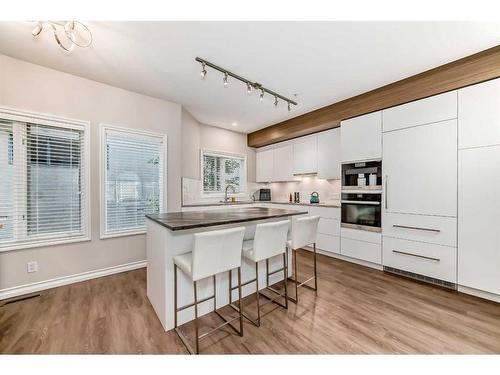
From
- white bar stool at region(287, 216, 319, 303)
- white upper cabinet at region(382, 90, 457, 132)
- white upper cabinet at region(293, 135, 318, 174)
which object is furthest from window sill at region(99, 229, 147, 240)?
white upper cabinet at region(382, 90, 457, 132)

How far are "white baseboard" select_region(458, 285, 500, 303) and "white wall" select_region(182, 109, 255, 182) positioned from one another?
4367 millimetres

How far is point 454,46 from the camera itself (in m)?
2.13

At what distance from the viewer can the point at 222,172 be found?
5.27 metres

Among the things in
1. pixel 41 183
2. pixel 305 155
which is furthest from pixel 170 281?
pixel 305 155

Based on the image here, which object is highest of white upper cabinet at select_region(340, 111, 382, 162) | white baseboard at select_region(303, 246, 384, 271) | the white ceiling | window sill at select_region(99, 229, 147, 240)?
the white ceiling

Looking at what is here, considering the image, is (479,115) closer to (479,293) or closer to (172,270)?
(479,293)

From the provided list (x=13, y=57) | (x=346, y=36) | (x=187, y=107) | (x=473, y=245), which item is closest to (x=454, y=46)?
(x=346, y=36)

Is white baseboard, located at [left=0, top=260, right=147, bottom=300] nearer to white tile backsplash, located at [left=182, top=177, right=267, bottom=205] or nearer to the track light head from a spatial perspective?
white tile backsplash, located at [left=182, top=177, right=267, bottom=205]

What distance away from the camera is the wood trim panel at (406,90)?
2240mm

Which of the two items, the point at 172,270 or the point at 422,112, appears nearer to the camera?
the point at 172,270

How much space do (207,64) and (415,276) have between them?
3797 millimetres

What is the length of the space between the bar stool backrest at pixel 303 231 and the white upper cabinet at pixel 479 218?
1713mm

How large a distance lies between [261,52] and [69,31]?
178 centimetres

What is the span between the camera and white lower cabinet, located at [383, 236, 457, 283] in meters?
2.50
